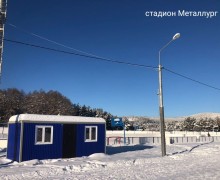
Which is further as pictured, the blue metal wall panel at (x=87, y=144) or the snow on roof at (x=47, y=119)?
the blue metal wall panel at (x=87, y=144)

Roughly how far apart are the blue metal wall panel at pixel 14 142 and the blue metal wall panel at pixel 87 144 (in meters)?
4.21

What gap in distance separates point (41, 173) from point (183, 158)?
38.4 feet

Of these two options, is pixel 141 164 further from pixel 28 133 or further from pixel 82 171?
pixel 28 133

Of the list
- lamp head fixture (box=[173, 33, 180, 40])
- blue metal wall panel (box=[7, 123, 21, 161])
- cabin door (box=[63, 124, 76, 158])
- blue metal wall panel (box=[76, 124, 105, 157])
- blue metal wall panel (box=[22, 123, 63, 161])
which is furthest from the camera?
lamp head fixture (box=[173, 33, 180, 40])

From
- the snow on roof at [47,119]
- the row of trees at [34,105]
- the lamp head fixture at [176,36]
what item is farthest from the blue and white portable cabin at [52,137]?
the row of trees at [34,105]

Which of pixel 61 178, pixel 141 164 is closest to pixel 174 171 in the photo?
pixel 141 164

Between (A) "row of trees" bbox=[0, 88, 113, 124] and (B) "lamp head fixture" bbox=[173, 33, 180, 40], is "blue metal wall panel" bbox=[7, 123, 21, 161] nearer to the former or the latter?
(B) "lamp head fixture" bbox=[173, 33, 180, 40]

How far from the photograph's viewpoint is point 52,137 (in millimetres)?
18766

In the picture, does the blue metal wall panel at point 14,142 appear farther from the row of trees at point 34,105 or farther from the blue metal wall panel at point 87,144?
the row of trees at point 34,105

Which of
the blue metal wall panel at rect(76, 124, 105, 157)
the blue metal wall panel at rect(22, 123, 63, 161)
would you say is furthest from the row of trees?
the blue metal wall panel at rect(22, 123, 63, 161)

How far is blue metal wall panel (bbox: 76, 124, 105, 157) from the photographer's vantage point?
66.8 ft

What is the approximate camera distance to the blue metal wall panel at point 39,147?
17.4 meters

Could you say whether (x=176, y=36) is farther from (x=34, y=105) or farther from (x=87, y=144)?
(x=34, y=105)

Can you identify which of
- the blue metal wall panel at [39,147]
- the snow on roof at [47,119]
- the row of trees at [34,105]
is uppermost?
the row of trees at [34,105]
